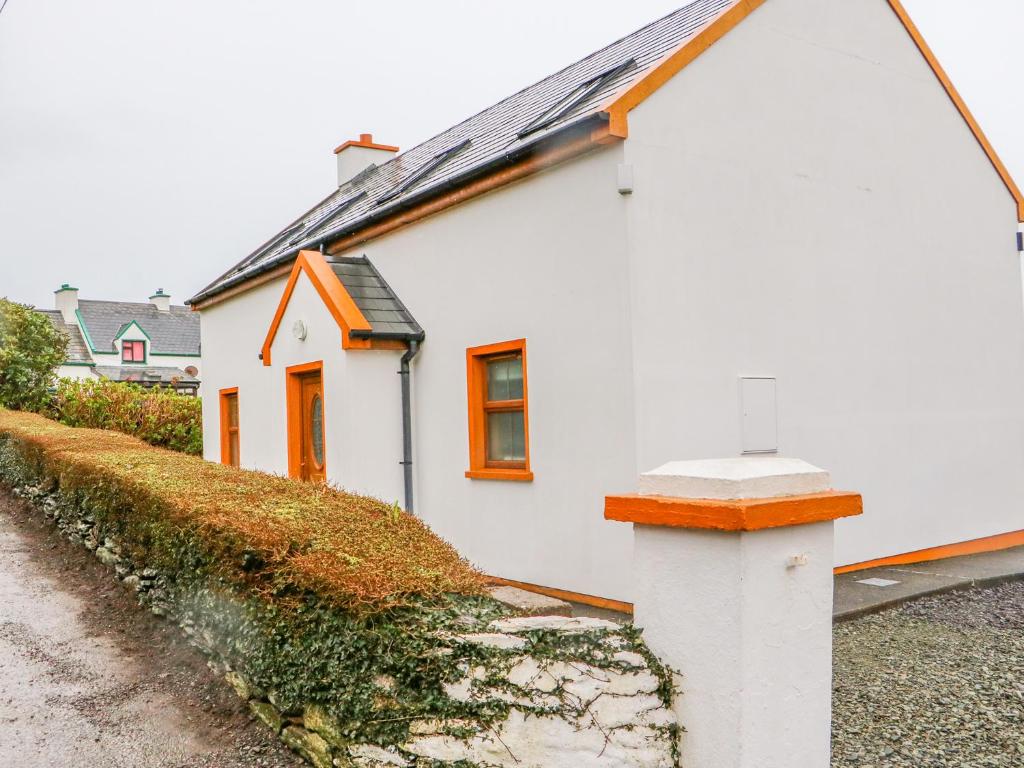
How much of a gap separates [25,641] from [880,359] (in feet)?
27.8

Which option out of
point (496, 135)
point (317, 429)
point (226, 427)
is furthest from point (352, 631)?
point (226, 427)

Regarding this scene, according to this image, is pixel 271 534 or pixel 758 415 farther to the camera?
pixel 758 415

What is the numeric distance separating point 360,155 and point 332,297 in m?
9.37

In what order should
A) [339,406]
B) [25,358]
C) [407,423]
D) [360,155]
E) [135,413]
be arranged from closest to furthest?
1. [339,406]
2. [407,423]
3. [360,155]
4. [135,413]
5. [25,358]

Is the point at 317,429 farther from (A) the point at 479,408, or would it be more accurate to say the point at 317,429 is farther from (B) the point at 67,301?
(B) the point at 67,301

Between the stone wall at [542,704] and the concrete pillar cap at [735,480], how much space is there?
670mm

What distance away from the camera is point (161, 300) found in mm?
49594

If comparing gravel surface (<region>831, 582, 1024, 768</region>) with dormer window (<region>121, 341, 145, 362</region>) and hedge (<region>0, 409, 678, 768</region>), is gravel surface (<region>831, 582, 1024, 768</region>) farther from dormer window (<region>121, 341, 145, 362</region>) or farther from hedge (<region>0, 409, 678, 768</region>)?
dormer window (<region>121, 341, 145, 362</region>)

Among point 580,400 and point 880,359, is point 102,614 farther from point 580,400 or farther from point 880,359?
point 880,359

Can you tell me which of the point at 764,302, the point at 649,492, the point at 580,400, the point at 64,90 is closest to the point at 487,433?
the point at 580,400

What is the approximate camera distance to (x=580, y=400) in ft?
24.5

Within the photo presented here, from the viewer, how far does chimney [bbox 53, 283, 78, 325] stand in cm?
Answer: 4518

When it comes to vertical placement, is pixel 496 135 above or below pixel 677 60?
above

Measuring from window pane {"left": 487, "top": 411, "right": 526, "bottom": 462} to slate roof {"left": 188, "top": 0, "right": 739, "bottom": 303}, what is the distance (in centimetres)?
252
